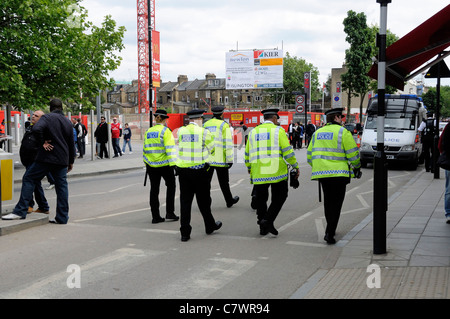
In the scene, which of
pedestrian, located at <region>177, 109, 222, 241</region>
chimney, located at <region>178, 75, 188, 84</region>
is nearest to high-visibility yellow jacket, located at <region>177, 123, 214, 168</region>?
pedestrian, located at <region>177, 109, 222, 241</region>

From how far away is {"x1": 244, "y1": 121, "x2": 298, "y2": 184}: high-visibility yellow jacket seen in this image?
703 centimetres

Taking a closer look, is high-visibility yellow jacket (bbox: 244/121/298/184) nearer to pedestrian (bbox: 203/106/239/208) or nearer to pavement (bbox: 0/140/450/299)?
pavement (bbox: 0/140/450/299)

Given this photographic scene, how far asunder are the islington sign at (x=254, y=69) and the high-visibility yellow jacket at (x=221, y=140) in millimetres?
42204

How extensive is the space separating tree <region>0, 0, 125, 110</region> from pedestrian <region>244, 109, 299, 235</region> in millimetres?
11248

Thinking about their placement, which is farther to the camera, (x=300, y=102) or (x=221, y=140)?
(x=300, y=102)

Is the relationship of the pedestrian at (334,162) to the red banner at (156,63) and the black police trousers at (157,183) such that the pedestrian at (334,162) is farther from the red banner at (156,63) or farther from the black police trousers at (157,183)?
the red banner at (156,63)

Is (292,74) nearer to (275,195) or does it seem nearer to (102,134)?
(102,134)

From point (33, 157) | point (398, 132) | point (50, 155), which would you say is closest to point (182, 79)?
point (398, 132)

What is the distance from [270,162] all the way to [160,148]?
212 centimetres

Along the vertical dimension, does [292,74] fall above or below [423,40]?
above

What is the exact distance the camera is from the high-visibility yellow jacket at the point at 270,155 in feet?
23.1

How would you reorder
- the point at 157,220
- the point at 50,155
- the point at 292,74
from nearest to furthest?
the point at 50,155 → the point at 157,220 → the point at 292,74

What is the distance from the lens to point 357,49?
41281 millimetres
